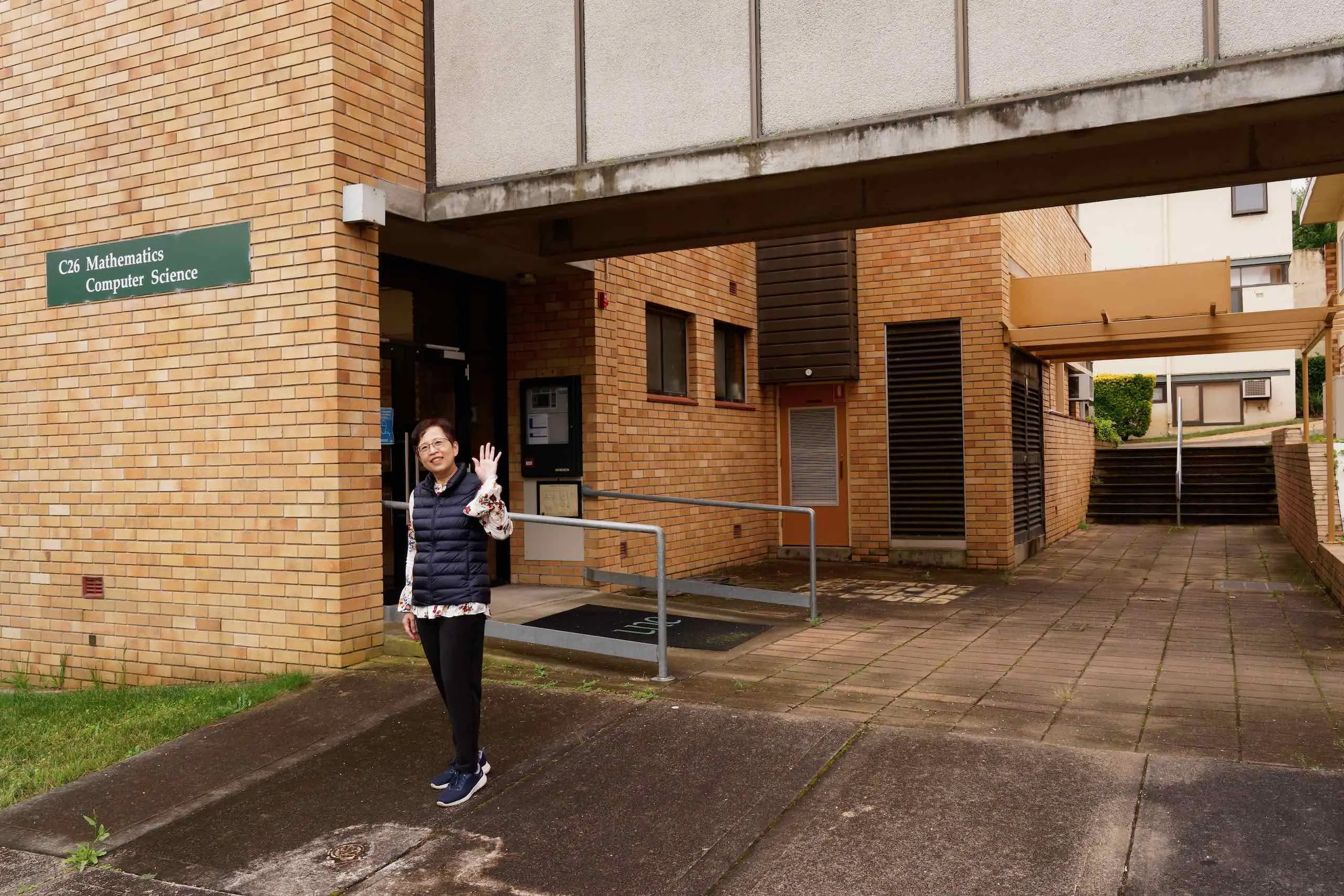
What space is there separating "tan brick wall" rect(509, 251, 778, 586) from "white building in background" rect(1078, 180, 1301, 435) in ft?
68.2

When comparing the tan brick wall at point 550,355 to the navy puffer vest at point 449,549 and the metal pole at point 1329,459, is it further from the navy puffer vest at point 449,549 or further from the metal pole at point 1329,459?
the metal pole at point 1329,459

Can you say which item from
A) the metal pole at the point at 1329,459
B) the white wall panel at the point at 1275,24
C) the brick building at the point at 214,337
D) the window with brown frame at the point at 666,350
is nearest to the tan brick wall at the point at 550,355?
the brick building at the point at 214,337

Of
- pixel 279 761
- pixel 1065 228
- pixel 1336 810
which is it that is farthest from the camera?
pixel 1065 228

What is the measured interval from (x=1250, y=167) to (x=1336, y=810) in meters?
3.70

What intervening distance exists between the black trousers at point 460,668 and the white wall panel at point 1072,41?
12.8ft

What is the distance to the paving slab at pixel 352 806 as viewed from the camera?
162 inches

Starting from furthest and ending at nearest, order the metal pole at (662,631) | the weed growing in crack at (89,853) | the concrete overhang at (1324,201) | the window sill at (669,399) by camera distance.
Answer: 1. the concrete overhang at (1324,201)
2. the window sill at (669,399)
3. the metal pole at (662,631)
4. the weed growing in crack at (89,853)

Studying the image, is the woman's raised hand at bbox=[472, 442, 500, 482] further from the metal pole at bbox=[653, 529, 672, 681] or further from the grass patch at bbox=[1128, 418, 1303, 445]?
the grass patch at bbox=[1128, 418, 1303, 445]

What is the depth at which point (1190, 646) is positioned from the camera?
771cm

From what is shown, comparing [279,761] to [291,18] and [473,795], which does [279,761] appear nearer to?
[473,795]

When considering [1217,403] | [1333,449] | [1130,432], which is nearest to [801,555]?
[1333,449]

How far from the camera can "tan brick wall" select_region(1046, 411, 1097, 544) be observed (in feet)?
53.8

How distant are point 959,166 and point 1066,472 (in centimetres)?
1254

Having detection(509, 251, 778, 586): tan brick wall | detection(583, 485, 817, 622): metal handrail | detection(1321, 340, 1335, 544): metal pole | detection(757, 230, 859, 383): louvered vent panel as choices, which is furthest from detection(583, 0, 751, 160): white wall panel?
detection(1321, 340, 1335, 544): metal pole
